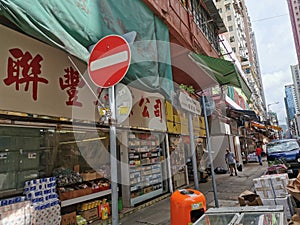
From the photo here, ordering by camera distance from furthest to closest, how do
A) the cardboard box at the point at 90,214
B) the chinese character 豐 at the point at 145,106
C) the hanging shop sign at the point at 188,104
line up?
1. the chinese character 豐 at the point at 145,106
2. the cardboard box at the point at 90,214
3. the hanging shop sign at the point at 188,104

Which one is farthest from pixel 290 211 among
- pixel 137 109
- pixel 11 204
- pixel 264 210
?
pixel 11 204

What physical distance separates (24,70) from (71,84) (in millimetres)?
1047

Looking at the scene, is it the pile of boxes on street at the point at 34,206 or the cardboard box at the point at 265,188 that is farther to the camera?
the cardboard box at the point at 265,188

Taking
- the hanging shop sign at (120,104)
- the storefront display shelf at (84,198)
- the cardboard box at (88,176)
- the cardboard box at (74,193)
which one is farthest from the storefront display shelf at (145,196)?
the hanging shop sign at (120,104)

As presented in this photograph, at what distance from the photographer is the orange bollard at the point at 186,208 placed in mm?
3164

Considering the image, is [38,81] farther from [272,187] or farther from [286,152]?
[286,152]

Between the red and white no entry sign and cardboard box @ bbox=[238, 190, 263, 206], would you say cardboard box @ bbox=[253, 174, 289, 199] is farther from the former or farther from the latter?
the red and white no entry sign

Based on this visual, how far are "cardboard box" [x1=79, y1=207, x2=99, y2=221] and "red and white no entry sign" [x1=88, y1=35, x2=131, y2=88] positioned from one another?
4335 mm

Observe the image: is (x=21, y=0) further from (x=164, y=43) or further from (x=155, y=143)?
(x=155, y=143)

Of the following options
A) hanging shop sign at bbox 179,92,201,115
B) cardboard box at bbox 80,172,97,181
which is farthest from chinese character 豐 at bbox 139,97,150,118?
hanging shop sign at bbox 179,92,201,115

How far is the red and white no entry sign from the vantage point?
2.47 meters

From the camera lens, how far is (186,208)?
3166mm

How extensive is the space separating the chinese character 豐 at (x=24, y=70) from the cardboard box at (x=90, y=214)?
3.13 m

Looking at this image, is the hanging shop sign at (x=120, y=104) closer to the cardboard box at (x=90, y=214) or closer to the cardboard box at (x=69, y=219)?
the cardboard box at (x=69, y=219)
